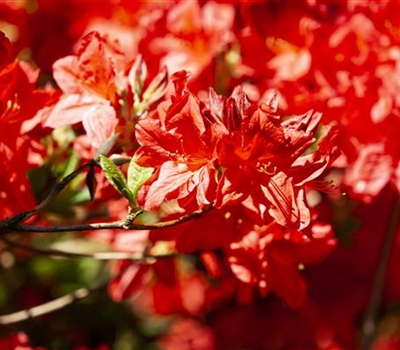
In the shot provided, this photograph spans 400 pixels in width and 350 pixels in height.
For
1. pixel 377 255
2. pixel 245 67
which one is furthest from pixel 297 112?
pixel 377 255

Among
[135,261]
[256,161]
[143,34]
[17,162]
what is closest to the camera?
[256,161]

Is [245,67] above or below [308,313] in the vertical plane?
above

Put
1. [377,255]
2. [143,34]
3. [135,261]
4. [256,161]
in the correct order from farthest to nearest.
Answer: [377,255]
[143,34]
[135,261]
[256,161]

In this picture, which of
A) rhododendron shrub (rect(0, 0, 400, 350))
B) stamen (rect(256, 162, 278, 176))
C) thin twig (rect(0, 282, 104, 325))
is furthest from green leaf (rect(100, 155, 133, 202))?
thin twig (rect(0, 282, 104, 325))

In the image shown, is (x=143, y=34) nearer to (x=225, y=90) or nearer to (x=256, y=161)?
(x=225, y=90)

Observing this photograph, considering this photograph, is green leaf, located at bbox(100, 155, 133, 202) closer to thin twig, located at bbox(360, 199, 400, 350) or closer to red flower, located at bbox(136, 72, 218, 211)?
red flower, located at bbox(136, 72, 218, 211)

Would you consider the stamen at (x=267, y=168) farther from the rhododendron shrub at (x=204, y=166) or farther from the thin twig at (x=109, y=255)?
the thin twig at (x=109, y=255)

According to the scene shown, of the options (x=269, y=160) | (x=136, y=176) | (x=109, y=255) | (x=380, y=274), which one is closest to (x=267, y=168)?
(x=269, y=160)

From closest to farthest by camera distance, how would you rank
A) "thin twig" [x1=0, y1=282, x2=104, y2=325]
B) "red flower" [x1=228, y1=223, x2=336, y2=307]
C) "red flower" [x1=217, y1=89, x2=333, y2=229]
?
"red flower" [x1=217, y1=89, x2=333, y2=229]
"red flower" [x1=228, y1=223, x2=336, y2=307]
"thin twig" [x1=0, y1=282, x2=104, y2=325]
